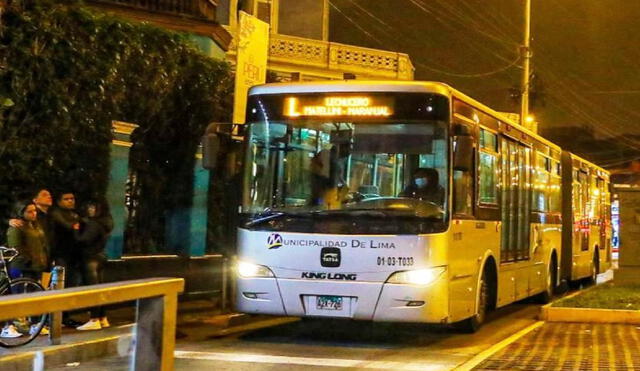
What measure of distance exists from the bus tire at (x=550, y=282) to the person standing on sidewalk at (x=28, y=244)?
31.6ft

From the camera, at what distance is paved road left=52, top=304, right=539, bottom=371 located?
897 cm

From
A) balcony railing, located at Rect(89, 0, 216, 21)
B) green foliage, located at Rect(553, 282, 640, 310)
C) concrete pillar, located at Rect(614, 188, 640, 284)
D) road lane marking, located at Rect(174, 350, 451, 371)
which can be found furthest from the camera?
concrete pillar, located at Rect(614, 188, 640, 284)

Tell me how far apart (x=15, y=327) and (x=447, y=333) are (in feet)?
27.5

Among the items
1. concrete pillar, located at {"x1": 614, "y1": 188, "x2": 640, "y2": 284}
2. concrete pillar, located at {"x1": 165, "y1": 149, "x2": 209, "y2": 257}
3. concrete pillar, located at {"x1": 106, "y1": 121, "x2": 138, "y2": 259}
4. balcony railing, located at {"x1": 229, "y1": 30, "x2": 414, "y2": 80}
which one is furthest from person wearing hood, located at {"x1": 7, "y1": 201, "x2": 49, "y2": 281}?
balcony railing, located at {"x1": 229, "y1": 30, "x2": 414, "y2": 80}

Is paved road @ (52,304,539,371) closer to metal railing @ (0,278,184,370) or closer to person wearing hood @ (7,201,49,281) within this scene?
person wearing hood @ (7,201,49,281)

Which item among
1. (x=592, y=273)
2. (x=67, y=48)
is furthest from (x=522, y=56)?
(x=67, y=48)

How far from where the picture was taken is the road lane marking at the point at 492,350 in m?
8.67

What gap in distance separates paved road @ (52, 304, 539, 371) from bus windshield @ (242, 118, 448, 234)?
5.21 feet

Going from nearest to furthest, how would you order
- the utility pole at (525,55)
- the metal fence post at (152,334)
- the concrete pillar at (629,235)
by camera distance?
1. the metal fence post at (152,334)
2. the concrete pillar at (629,235)
3. the utility pole at (525,55)

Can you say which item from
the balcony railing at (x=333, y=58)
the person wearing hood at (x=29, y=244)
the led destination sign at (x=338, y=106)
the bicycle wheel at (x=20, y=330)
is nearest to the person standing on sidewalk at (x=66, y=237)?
the person wearing hood at (x=29, y=244)

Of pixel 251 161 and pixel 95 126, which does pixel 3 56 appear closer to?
pixel 95 126

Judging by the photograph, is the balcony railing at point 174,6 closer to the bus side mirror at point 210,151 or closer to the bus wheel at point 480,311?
the bus side mirror at point 210,151

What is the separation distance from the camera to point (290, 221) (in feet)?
32.8

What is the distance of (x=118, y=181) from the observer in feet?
44.7
